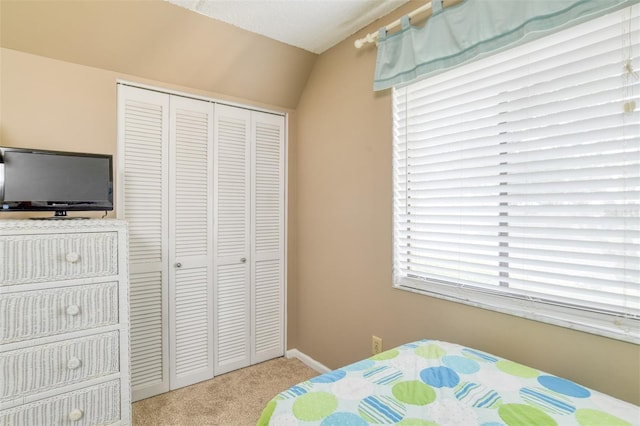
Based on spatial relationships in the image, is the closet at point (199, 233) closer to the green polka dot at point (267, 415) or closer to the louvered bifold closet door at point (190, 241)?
the louvered bifold closet door at point (190, 241)

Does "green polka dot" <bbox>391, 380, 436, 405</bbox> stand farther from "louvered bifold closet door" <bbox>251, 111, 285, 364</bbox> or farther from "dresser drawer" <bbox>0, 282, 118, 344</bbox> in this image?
"louvered bifold closet door" <bbox>251, 111, 285, 364</bbox>

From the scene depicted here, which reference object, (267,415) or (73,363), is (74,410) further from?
(267,415)

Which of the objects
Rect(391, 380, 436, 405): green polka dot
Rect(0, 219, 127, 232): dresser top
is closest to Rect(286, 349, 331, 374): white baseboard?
Rect(391, 380, 436, 405): green polka dot

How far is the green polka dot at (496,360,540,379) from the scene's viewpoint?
117 centimetres

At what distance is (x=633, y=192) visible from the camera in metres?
1.13

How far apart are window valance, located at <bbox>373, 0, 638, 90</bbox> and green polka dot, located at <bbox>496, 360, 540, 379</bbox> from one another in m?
1.32

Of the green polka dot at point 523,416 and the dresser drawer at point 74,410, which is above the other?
the green polka dot at point 523,416

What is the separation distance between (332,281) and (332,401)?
1438 mm

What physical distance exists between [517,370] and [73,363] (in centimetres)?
197

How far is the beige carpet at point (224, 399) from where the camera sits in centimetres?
196

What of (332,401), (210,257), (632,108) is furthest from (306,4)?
(332,401)

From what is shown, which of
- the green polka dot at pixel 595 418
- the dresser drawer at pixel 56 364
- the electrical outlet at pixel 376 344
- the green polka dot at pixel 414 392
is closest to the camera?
the green polka dot at pixel 595 418

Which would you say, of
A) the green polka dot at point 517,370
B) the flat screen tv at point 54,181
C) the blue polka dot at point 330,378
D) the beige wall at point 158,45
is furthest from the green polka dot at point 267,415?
the beige wall at point 158,45

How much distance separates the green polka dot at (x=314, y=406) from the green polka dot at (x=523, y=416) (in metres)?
0.50
